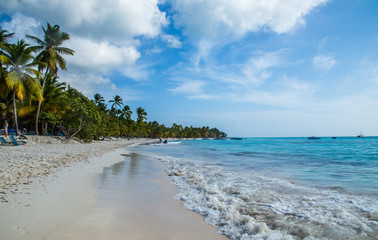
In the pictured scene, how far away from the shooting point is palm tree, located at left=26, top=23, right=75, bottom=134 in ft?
79.5

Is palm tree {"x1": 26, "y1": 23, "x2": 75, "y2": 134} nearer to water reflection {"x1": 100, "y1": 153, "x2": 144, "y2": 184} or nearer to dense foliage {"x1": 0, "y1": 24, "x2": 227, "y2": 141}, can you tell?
dense foliage {"x1": 0, "y1": 24, "x2": 227, "y2": 141}

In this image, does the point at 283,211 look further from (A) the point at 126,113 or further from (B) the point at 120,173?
(A) the point at 126,113

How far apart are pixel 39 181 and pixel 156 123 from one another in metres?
95.9

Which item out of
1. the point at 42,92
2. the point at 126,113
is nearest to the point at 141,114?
the point at 126,113

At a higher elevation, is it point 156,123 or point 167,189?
point 156,123

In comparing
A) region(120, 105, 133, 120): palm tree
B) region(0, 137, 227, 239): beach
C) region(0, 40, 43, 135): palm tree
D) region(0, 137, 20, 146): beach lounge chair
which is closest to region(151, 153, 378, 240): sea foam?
region(0, 137, 227, 239): beach

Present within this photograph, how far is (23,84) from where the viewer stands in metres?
20.4

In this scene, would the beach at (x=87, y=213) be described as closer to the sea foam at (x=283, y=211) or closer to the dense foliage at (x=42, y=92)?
the sea foam at (x=283, y=211)

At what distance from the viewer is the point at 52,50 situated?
24484mm

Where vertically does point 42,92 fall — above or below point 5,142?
above

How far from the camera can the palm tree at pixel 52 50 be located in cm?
2423

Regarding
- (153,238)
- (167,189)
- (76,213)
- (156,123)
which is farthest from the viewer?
(156,123)

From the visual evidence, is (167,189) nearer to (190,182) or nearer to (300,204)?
(190,182)

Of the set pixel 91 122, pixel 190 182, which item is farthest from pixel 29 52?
pixel 190 182
